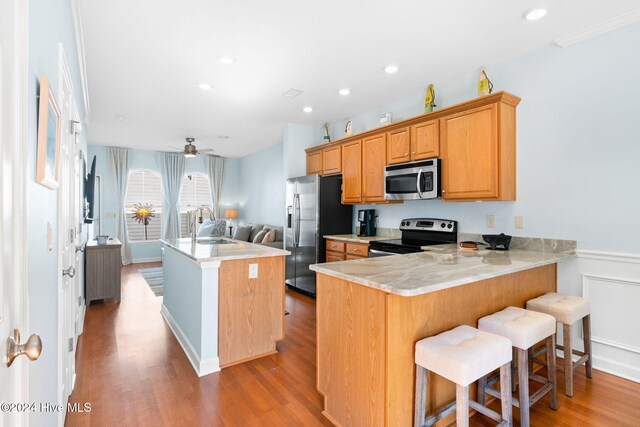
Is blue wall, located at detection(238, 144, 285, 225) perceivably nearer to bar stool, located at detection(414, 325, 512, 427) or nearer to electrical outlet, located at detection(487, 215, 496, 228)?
electrical outlet, located at detection(487, 215, 496, 228)

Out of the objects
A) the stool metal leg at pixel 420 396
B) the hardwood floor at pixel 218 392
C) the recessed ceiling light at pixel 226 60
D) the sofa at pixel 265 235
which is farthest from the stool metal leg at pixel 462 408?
the sofa at pixel 265 235

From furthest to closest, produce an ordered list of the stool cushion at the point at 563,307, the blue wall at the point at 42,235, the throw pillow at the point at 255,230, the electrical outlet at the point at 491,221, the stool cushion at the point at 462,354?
the throw pillow at the point at 255,230
the electrical outlet at the point at 491,221
the stool cushion at the point at 563,307
the stool cushion at the point at 462,354
the blue wall at the point at 42,235

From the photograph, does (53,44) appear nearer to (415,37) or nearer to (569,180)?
(415,37)

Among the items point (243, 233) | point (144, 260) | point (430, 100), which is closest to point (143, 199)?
point (144, 260)

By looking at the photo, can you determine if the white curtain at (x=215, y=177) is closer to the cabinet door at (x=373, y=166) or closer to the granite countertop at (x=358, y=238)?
the granite countertop at (x=358, y=238)

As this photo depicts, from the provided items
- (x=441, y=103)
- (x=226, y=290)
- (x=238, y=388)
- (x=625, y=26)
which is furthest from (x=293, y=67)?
(x=238, y=388)

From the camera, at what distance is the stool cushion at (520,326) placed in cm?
177

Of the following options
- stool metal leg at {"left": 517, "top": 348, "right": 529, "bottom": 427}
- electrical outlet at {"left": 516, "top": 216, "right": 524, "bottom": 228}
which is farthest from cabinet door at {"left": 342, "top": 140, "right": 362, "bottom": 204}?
stool metal leg at {"left": 517, "top": 348, "right": 529, "bottom": 427}

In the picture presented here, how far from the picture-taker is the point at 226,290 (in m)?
2.62

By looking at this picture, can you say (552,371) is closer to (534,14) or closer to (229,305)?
(229,305)

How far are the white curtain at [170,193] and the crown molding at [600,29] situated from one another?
7.48 m

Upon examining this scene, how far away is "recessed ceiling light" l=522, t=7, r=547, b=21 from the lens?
229 centimetres

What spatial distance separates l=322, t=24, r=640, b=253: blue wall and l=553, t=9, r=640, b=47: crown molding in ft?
0.13

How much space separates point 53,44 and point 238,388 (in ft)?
7.66
